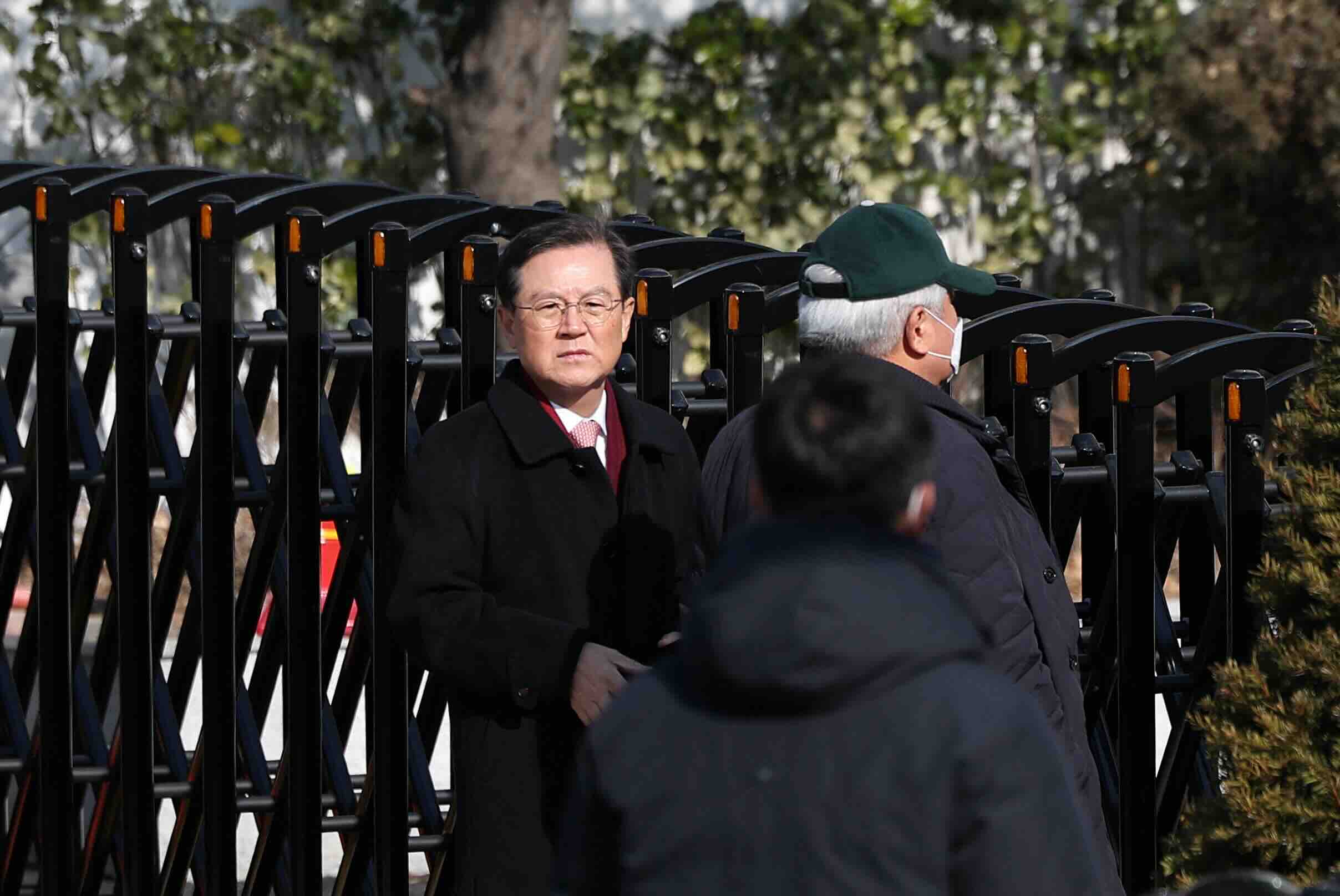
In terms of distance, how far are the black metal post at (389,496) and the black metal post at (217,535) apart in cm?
34

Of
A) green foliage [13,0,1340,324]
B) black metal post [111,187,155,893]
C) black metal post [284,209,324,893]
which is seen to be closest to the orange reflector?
black metal post [284,209,324,893]

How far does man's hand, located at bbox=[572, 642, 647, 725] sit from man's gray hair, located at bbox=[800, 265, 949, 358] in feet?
1.94

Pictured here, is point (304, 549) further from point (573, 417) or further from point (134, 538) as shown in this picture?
point (573, 417)

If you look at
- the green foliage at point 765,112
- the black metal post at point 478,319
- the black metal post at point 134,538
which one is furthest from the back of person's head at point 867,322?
the green foliage at point 765,112

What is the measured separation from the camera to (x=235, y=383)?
4.07m

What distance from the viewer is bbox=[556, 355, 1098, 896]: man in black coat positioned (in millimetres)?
1821

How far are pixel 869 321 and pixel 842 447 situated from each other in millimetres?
917

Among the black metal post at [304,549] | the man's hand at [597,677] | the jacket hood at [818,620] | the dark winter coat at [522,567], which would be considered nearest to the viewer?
the jacket hood at [818,620]

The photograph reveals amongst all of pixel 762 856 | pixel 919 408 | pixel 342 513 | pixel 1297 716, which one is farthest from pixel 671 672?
pixel 342 513

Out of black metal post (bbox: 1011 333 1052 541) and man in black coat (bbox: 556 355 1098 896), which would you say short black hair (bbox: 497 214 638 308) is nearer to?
black metal post (bbox: 1011 333 1052 541)

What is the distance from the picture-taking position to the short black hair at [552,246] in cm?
337

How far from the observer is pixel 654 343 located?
3.70m

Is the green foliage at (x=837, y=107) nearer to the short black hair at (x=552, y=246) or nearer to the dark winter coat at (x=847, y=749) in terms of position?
the short black hair at (x=552, y=246)

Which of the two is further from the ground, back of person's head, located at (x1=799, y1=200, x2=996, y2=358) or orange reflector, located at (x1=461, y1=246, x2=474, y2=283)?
orange reflector, located at (x1=461, y1=246, x2=474, y2=283)
